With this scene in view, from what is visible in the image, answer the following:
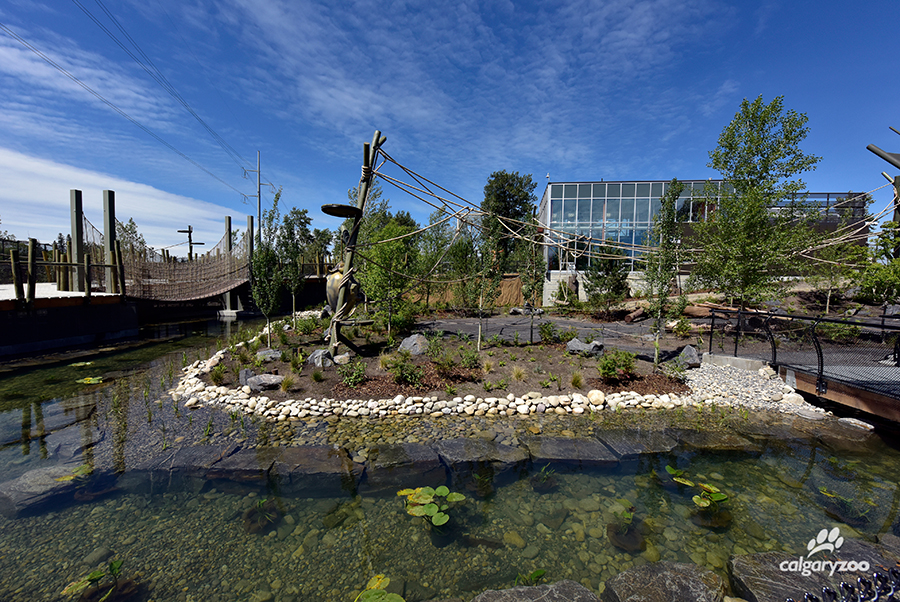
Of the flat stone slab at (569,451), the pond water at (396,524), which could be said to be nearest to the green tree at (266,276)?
the pond water at (396,524)

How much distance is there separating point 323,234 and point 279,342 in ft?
111

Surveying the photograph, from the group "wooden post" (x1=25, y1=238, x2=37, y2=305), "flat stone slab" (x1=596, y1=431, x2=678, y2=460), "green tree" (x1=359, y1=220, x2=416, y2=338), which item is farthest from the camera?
"green tree" (x1=359, y1=220, x2=416, y2=338)

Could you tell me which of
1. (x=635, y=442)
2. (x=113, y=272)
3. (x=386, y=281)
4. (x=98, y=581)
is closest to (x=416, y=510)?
(x=98, y=581)

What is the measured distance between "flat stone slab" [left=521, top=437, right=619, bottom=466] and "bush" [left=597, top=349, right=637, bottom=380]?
2308mm

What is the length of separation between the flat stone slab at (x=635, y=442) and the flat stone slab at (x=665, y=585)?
2099 mm

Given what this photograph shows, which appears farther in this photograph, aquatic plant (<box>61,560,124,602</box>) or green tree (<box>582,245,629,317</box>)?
green tree (<box>582,245,629,317</box>)

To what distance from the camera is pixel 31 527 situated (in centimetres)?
344

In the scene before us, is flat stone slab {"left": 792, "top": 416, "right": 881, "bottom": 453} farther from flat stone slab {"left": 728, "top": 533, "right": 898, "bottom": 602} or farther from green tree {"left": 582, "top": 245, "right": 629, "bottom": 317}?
green tree {"left": 582, "top": 245, "right": 629, "bottom": 317}

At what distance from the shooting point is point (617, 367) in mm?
7699

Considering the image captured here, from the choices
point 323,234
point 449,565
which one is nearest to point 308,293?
point 323,234

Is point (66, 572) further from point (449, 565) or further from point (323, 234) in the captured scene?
point (323, 234)

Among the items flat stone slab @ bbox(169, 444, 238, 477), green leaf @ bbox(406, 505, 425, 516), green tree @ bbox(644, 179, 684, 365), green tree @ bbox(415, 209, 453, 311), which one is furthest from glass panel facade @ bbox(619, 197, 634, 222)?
flat stone slab @ bbox(169, 444, 238, 477)

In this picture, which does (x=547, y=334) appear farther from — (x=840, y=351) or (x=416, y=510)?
(x=416, y=510)

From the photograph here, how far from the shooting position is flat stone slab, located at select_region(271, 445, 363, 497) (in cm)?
415
